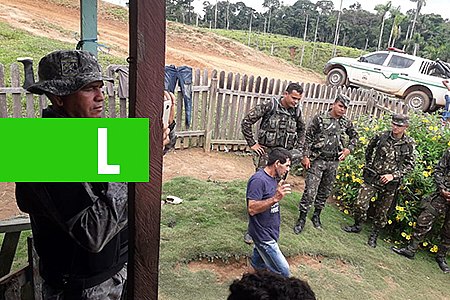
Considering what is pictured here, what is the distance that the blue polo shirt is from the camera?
11.0 feet

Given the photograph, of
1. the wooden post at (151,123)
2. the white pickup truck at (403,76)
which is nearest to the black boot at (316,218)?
the wooden post at (151,123)

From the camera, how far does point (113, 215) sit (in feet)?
4.43

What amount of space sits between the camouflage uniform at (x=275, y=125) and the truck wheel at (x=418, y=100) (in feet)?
33.7

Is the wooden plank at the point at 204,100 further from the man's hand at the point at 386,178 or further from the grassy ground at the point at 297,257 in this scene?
the man's hand at the point at 386,178

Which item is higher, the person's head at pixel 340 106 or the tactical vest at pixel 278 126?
the person's head at pixel 340 106

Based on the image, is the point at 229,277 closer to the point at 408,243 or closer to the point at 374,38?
the point at 408,243

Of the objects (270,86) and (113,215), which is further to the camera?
(270,86)

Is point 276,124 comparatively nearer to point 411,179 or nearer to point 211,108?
point 411,179

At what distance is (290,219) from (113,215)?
4292 mm

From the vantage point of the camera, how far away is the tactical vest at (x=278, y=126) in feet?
Result: 15.8

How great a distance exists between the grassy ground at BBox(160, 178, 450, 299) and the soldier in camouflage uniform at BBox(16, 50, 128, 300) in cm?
204

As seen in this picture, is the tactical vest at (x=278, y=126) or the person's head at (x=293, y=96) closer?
the person's head at (x=293, y=96)

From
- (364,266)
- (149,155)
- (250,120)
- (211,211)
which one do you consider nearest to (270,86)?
(250,120)
